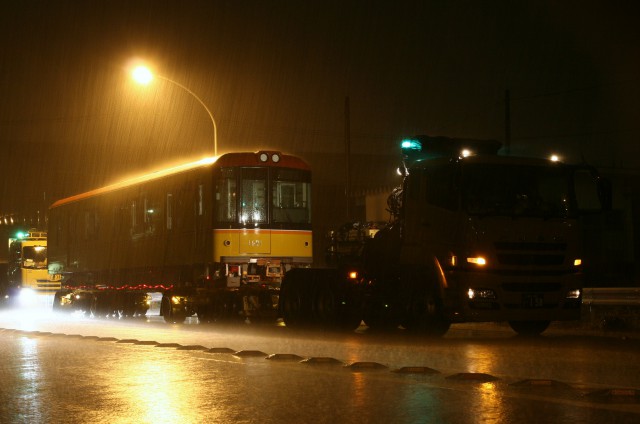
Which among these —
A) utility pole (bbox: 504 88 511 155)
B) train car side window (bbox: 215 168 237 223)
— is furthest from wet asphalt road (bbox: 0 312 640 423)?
utility pole (bbox: 504 88 511 155)

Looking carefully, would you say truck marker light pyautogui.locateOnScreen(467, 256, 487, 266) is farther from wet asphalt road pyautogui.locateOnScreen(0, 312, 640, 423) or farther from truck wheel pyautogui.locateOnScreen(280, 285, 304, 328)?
truck wheel pyautogui.locateOnScreen(280, 285, 304, 328)

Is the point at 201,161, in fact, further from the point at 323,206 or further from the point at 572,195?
the point at 323,206

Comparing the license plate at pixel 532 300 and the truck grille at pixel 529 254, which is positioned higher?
the truck grille at pixel 529 254

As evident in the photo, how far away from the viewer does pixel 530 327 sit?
18750 mm

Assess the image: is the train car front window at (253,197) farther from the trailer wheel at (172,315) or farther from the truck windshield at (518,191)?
the truck windshield at (518,191)

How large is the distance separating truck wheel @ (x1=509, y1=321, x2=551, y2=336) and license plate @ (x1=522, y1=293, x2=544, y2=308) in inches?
79.5

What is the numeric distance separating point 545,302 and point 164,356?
264 inches

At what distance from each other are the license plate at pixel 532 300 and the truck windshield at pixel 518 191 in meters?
1.38

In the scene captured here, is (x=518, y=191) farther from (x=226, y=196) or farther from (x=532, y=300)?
(x=226, y=196)

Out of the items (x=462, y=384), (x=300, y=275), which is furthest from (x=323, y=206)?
(x=462, y=384)

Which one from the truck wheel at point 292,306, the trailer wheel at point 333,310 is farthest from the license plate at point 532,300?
the truck wheel at point 292,306

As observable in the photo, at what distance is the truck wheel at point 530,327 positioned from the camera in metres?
18.6

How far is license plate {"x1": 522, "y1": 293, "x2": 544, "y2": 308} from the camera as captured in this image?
16.6 meters

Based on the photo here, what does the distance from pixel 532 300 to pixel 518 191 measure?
6.34 feet
